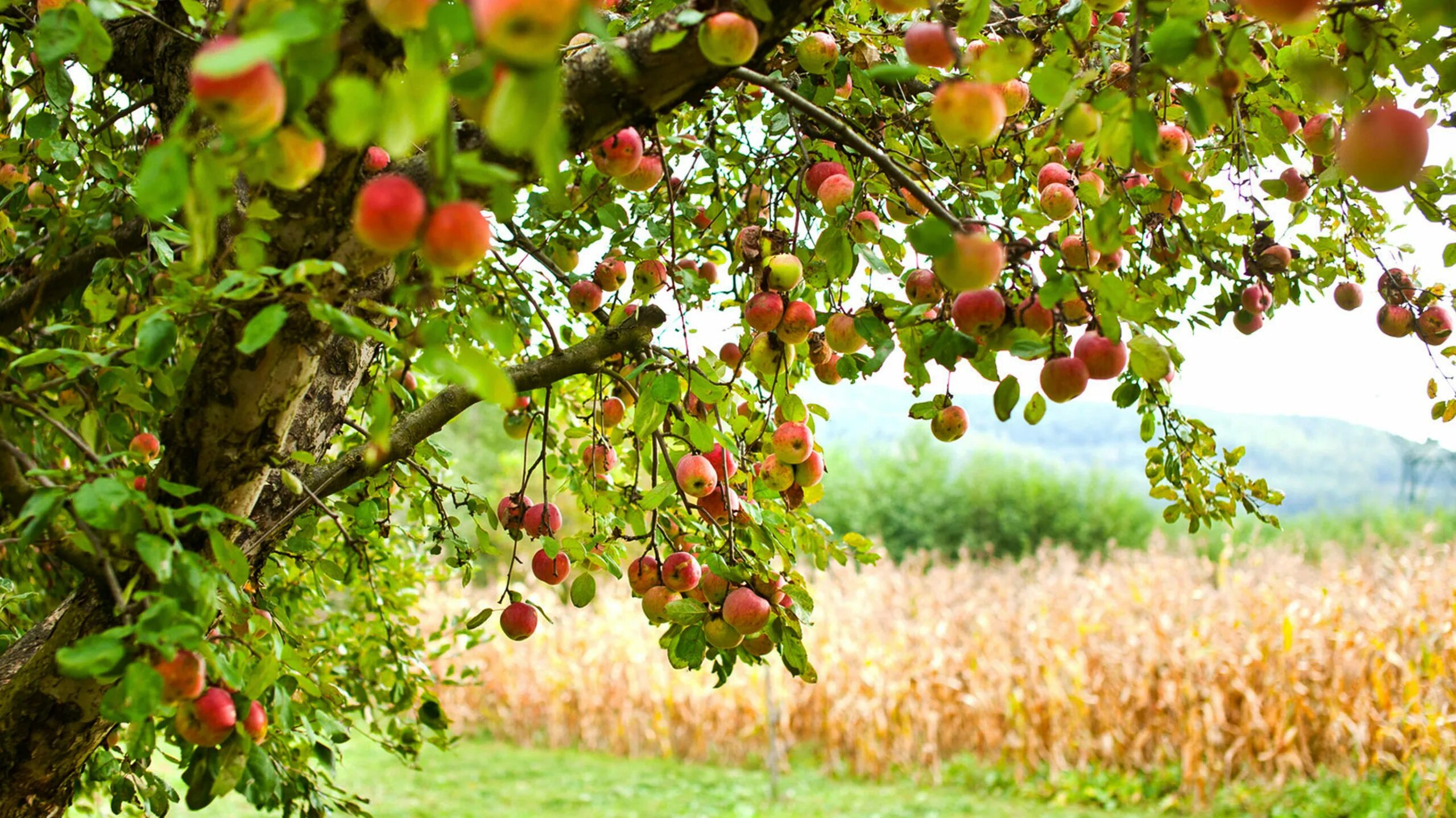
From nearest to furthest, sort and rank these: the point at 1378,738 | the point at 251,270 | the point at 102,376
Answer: the point at 251,270
the point at 102,376
the point at 1378,738

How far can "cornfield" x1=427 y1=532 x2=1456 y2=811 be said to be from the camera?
16.8ft

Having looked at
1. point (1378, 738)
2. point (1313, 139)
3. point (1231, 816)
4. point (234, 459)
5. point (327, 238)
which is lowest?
point (1231, 816)

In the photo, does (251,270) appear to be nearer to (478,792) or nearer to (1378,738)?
(1378,738)

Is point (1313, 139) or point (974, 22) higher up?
point (1313, 139)

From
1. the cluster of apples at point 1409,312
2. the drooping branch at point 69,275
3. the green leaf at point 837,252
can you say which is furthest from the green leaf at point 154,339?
the cluster of apples at point 1409,312

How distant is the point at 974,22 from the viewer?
1024 millimetres

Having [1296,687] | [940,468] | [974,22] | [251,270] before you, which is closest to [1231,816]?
[1296,687]

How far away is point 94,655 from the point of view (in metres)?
0.78

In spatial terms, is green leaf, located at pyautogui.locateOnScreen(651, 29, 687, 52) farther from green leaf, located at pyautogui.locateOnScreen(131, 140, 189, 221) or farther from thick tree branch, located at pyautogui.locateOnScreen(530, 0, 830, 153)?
green leaf, located at pyautogui.locateOnScreen(131, 140, 189, 221)

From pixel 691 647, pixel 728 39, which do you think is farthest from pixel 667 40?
pixel 691 647

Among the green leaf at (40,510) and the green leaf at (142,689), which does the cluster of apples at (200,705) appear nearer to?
the green leaf at (142,689)

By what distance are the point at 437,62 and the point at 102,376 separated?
0.80m

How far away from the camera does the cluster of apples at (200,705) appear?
90 cm

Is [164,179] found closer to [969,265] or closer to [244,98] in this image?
[244,98]
